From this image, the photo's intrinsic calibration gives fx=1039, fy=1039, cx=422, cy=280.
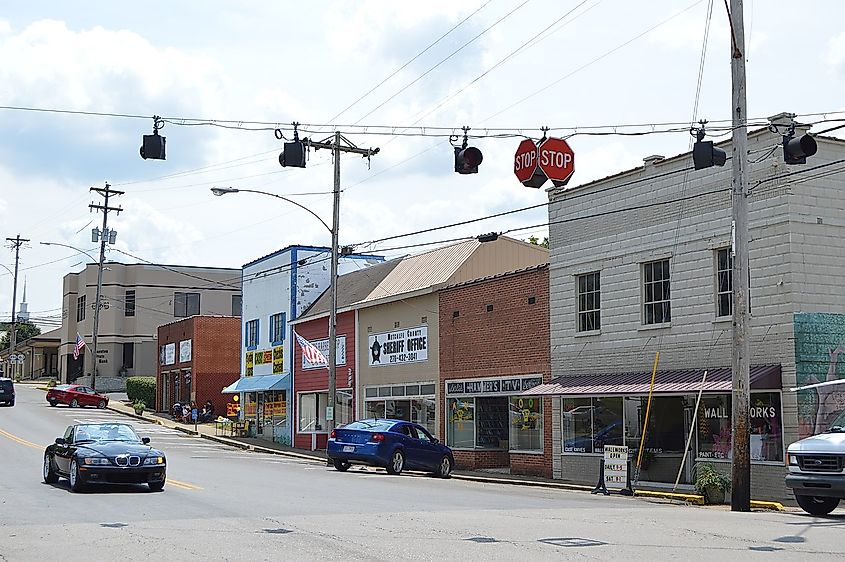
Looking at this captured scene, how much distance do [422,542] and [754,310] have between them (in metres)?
12.0

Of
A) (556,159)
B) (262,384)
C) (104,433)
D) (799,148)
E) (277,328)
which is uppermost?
(556,159)

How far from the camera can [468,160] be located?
19578 mm

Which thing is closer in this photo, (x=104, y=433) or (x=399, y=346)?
(x=104, y=433)

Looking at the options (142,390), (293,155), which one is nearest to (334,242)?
(293,155)

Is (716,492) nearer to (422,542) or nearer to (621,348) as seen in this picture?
(621,348)

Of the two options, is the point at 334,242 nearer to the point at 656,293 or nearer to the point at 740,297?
the point at 656,293

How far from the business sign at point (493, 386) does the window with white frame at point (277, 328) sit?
15.7 meters

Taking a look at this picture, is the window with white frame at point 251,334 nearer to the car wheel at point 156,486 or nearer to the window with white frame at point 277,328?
the window with white frame at point 277,328

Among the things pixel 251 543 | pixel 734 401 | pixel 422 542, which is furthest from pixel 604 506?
pixel 251 543

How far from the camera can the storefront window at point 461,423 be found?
31781 millimetres

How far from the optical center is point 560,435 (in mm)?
27234

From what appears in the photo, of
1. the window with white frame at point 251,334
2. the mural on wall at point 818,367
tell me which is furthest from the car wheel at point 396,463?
the window with white frame at point 251,334

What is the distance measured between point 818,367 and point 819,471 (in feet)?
14.8

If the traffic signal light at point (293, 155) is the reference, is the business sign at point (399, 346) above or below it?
below
